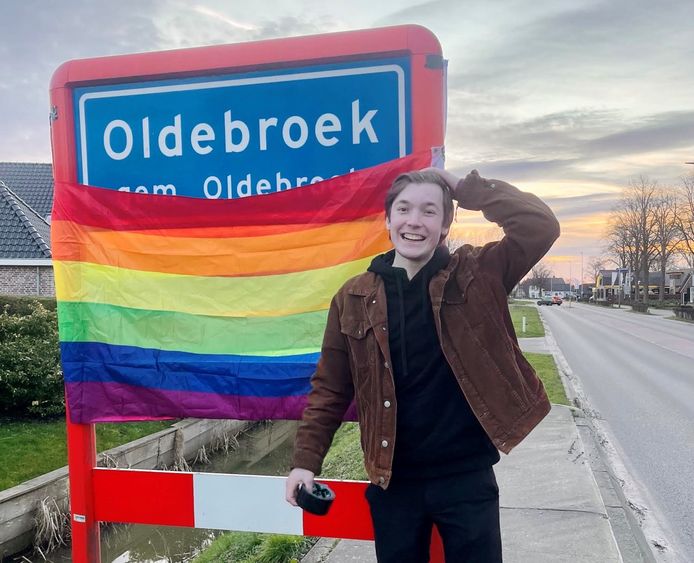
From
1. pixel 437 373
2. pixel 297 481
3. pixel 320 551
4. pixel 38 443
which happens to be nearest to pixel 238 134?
pixel 437 373

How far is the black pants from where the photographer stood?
1997 mm

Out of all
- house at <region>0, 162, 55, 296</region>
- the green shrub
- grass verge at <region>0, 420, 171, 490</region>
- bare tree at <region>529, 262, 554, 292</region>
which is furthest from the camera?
bare tree at <region>529, 262, 554, 292</region>

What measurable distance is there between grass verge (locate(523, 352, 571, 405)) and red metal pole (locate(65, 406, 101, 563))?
613 centimetres

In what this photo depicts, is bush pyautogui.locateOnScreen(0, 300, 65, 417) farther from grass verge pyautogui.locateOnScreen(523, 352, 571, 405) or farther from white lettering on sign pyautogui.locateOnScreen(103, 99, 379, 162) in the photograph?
grass verge pyautogui.locateOnScreen(523, 352, 571, 405)

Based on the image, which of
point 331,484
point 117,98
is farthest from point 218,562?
point 117,98

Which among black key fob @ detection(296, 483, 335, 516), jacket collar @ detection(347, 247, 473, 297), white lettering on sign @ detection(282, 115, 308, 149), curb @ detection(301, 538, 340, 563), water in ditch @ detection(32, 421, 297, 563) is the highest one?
white lettering on sign @ detection(282, 115, 308, 149)

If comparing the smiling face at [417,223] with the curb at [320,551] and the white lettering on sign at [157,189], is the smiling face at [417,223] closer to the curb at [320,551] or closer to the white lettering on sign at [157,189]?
the white lettering on sign at [157,189]

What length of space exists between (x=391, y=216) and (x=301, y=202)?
51cm

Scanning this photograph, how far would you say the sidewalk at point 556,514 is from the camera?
3.87 metres

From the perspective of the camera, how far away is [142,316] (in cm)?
278

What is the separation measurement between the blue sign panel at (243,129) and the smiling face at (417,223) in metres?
0.37

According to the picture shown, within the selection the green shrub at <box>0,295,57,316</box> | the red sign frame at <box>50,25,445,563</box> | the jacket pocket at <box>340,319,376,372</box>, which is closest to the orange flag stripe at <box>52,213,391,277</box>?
the red sign frame at <box>50,25,445,563</box>

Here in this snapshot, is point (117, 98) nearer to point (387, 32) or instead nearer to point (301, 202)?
point (301, 202)

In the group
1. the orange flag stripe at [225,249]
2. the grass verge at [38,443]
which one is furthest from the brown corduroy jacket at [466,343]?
the grass verge at [38,443]
